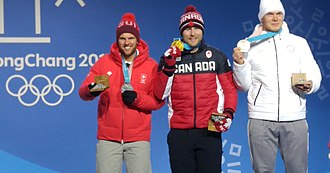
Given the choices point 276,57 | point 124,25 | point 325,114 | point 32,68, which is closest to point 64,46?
point 32,68

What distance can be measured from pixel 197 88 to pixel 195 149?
1.32ft

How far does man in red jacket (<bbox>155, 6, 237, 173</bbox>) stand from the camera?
11.7 ft

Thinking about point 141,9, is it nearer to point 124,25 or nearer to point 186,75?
point 124,25

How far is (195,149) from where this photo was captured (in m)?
3.61

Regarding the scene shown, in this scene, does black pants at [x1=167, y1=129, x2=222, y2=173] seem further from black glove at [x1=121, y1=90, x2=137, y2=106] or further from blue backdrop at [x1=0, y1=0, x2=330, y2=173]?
blue backdrop at [x1=0, y1=0, x2=330, y2=173]

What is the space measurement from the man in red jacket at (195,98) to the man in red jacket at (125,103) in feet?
0.51

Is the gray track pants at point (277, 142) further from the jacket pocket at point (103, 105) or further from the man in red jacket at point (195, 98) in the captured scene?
the jacket pocket at point (103, 105)

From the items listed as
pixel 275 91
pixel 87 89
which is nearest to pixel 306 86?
pixel 275 91

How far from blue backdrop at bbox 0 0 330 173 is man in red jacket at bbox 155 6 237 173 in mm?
1224

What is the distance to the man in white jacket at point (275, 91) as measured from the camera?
11.9 ft

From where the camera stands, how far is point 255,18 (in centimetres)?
493

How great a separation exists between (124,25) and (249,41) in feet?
2.83

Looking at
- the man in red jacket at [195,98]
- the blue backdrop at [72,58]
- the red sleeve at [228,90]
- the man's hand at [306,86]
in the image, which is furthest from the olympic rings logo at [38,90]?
the man's hand at [306,86]

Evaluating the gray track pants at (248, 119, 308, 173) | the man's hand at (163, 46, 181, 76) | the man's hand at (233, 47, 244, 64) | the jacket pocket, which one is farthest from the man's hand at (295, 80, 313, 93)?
the jacket pocket
